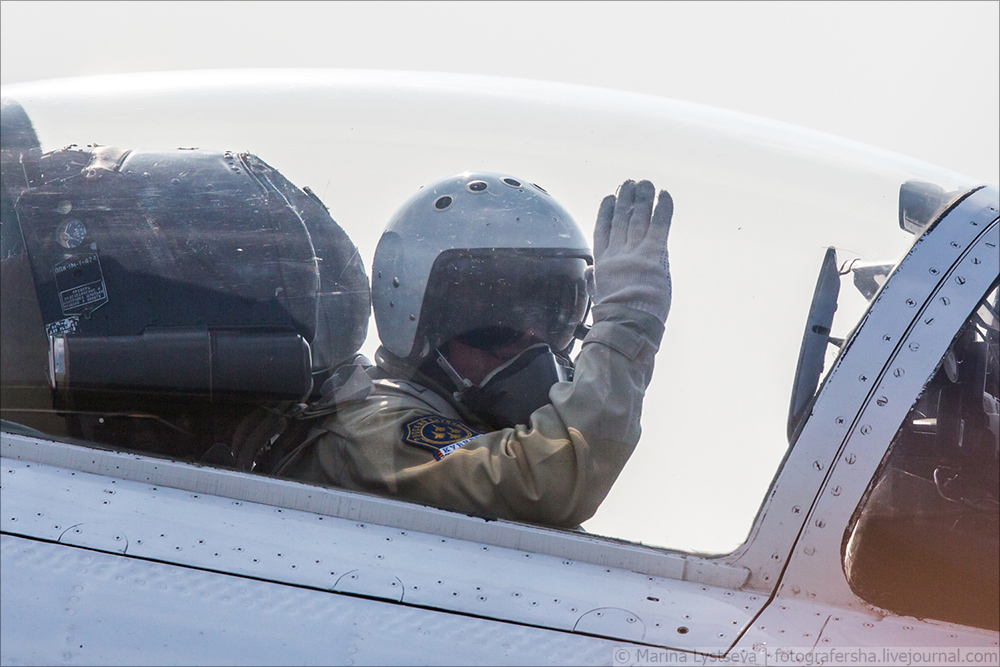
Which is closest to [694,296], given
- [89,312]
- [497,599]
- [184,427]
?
[497,599]

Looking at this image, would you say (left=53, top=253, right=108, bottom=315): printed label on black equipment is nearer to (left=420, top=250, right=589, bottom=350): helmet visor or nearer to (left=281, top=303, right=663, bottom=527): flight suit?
(left=281, top=303, right=663, bottom=527): flight suit

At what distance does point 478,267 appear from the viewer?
1.72 m

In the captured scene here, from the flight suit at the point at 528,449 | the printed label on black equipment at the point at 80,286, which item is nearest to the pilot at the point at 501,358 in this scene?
the flight suit at the point at 528,449

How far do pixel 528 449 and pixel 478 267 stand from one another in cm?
44

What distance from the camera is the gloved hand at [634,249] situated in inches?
61.2

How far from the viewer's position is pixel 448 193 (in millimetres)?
1777

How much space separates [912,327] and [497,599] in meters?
0.85

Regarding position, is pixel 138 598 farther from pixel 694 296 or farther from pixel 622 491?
pixel 694 296

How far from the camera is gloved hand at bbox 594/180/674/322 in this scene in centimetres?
155

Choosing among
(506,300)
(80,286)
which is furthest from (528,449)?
(80,286)

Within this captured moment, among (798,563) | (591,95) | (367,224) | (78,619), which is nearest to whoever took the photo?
(78,619)

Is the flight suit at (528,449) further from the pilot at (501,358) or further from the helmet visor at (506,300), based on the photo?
the helmet visor at (506,300)

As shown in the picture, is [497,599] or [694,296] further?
[694,296]

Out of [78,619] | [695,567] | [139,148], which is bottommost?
[695,567]
